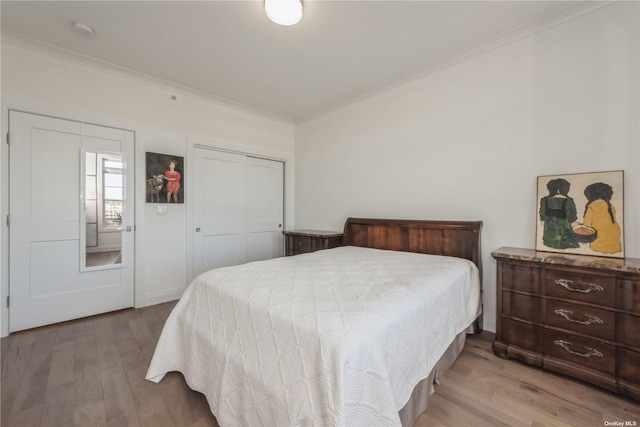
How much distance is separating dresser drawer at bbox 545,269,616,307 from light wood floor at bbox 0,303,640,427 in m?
0.56

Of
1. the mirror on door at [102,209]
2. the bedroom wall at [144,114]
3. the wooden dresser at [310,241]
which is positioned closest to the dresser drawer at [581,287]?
the wooden dresser at [310,241]

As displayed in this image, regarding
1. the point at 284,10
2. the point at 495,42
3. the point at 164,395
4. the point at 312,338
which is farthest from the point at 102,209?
the point at 495,42

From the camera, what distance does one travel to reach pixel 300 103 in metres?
3.73

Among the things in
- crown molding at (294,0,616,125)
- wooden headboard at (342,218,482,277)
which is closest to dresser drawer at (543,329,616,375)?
wooden headboard at (342,218,482,277)

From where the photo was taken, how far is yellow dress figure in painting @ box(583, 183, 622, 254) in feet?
6.03

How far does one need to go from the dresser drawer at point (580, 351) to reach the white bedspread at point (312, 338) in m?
0.52

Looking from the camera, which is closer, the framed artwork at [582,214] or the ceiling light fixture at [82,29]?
the framed artwork at [582,214]

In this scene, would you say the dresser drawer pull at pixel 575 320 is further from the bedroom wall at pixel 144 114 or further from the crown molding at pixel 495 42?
the bedroom wall at pixel 144 114

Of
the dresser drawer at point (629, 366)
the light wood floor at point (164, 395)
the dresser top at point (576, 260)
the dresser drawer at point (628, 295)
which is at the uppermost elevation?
the dresser top at point (576, 260)

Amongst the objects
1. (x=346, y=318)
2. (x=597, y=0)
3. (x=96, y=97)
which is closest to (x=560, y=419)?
(x=346, y=318)

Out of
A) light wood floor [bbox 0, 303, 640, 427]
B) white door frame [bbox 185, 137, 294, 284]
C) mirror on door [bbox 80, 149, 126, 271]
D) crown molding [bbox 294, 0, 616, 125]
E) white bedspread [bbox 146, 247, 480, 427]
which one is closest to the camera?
white bedspread [bbox 146, 247, 480, 427]

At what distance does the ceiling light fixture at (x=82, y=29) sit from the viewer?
2.16 m

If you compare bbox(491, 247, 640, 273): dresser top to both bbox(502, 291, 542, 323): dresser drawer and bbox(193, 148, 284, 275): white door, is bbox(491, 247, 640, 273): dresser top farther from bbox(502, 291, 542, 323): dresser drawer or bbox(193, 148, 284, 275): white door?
bbox(193, 148, 284, 275): white door

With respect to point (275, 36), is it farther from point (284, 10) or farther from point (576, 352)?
point (576, 352)
